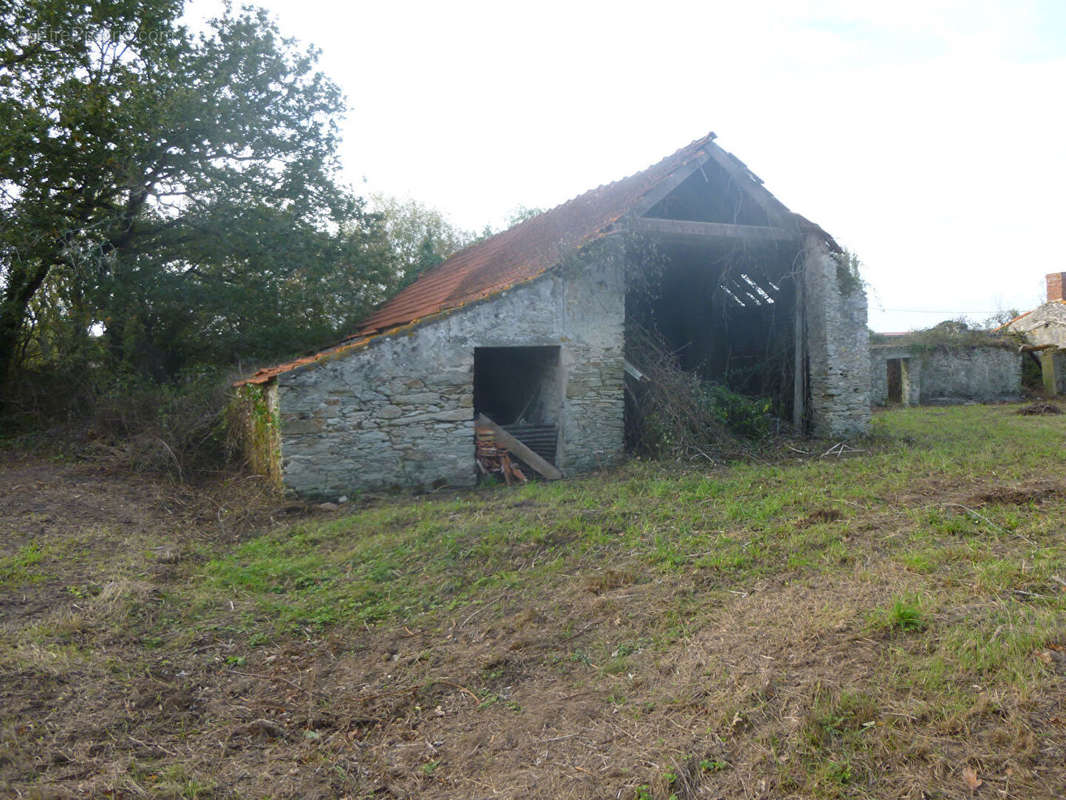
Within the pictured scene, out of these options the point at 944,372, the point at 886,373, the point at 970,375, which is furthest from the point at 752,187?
the point at 970,375

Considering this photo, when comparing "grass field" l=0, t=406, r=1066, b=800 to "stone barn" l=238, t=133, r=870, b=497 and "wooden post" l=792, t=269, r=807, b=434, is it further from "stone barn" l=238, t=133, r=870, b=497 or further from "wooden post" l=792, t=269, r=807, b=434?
"wooden post" l=792, t=269, r=807, b=434

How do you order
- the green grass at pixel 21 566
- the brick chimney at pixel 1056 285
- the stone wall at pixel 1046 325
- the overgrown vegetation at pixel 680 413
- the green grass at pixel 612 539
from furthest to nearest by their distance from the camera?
the brick chimney at pixel 1056 285 → the stone wall at pixel 1046 325 → the overgrown vegetation at pixel 680 413 → the green grass at pixel 21 566 → the green grass at pixel 612 539

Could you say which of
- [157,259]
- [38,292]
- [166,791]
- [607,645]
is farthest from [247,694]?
[38,292]

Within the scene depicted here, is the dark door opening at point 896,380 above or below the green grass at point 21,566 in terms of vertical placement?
above

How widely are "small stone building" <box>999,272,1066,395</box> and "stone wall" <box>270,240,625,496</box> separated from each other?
20.6 meters

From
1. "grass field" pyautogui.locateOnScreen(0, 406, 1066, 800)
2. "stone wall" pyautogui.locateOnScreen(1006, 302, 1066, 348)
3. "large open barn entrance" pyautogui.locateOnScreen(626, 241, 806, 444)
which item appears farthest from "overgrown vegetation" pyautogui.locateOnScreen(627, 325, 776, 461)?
"stone wall" pyautogui.locateOnScreen(1006, 302, 1066, 348)

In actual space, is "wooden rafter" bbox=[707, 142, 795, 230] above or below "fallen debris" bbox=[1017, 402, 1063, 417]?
above

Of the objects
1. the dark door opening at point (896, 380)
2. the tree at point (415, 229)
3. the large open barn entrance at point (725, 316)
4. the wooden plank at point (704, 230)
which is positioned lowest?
the dark door opening at point (896, 380)

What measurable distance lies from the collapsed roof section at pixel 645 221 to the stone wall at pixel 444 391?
29 cm

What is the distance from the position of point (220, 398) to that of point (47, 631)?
7346mm

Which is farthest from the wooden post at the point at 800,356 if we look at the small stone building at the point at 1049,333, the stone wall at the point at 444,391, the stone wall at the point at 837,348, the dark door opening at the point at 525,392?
the small stone building at the point at 1049,333

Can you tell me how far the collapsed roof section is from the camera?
422 inches

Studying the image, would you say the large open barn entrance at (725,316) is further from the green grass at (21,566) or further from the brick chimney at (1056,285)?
the brick chimney at (1056,285)

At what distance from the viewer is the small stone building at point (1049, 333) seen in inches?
946
